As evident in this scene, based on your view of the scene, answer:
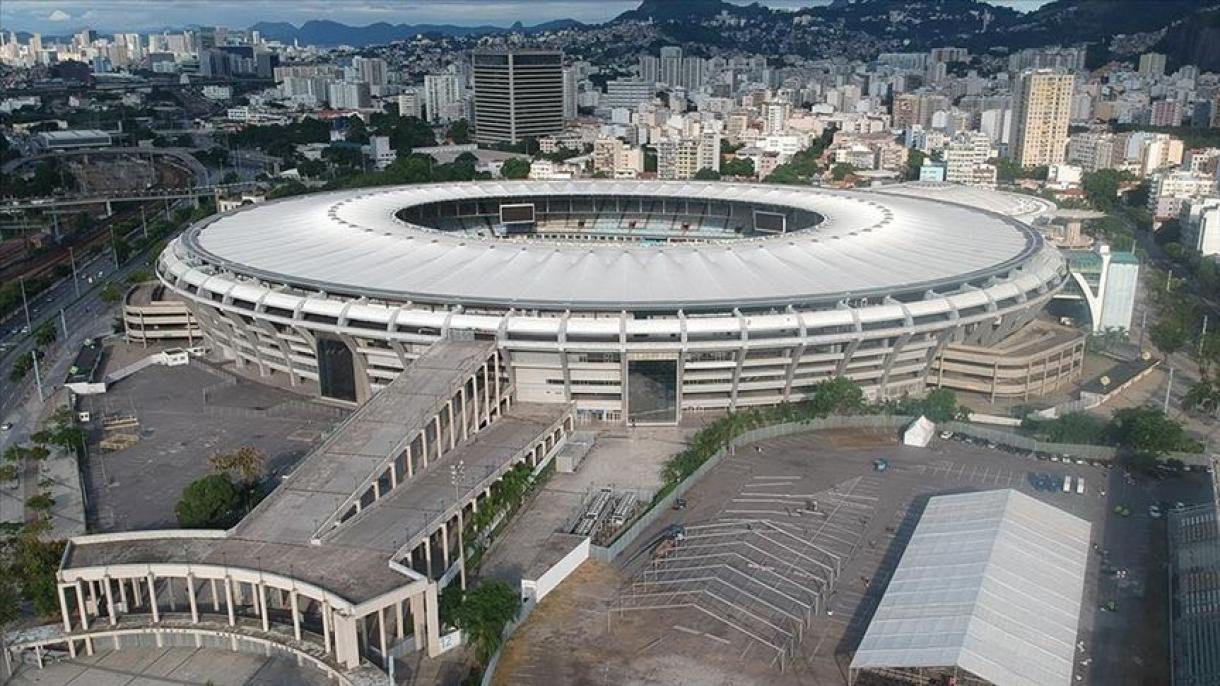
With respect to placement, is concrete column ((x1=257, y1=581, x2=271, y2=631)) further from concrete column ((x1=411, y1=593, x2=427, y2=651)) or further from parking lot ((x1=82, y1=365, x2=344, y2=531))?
parking lot ((x1=82, y1=365, x2=344, y2=531))

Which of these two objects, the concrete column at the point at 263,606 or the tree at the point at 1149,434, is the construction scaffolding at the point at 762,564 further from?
the tree at the point at 1149,434

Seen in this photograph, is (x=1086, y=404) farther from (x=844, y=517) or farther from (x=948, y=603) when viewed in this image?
(x=948, y=603)

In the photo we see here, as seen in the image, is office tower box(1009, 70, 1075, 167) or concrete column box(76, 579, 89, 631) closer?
concrete column box(76, 579, 89, 631)

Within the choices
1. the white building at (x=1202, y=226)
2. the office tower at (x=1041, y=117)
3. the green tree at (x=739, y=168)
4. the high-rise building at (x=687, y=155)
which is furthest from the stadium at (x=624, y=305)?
the office tower at (x=1041, y=117)

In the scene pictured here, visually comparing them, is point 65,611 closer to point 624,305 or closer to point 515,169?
point 624,305

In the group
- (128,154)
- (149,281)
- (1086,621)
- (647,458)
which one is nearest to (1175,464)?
(1086,621)

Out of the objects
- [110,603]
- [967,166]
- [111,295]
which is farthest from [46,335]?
[967,166]

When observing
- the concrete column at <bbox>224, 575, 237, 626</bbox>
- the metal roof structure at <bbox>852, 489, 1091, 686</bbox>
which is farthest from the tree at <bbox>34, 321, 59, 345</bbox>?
the metal roof structure at <bbox>852, 489, 1091, 686</bbox>
